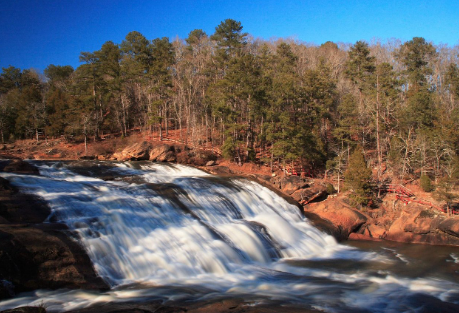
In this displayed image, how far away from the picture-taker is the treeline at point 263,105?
3044 cm

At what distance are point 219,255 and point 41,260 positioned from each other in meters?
6.15

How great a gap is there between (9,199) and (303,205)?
1834 centimetres

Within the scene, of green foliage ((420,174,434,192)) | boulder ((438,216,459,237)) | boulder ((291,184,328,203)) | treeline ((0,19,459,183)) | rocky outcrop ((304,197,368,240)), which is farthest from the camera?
treeline ((0,19,459,183))

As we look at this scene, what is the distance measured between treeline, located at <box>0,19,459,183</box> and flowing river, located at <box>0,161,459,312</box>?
1244cm

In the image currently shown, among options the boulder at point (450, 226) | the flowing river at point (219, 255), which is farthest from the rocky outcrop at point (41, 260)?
the boulder at point (450, 226)

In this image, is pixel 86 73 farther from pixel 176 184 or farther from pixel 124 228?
pixel 124 228

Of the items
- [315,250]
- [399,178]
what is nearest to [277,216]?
[315,250]

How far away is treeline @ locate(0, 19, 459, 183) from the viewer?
3044 centimetres

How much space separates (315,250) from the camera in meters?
16.4

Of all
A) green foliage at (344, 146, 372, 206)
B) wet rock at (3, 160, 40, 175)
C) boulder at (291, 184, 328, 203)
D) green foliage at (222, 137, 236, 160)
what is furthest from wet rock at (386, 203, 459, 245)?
wet rock at (3, 160, 40, 175)

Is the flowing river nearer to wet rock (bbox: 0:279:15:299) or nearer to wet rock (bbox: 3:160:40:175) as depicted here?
wet rock (bbox: 0:279:15:299)

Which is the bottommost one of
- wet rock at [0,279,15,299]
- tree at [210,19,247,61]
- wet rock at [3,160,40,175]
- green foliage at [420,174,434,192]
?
wet rock at [0,279,15,299]

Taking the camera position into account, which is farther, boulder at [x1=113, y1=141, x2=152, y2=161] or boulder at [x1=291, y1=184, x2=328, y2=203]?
boulder at [x1=113, y1=141, x2=152, y2=161]

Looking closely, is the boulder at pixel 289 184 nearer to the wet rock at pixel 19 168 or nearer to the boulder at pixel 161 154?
the boulder at pixel 161 154
